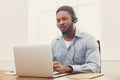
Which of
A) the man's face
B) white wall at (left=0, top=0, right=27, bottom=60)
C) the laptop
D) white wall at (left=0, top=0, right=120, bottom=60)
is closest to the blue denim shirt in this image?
the man's face

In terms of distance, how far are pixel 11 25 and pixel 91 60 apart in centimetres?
277

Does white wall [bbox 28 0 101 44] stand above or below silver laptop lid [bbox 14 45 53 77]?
above

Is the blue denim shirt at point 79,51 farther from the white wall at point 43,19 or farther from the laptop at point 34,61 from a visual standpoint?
the white wall at point 43,19

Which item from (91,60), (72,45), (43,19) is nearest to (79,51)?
(72,45)

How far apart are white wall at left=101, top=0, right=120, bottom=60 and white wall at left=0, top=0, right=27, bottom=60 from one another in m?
1.71

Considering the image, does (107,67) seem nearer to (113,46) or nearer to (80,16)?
(113,46)

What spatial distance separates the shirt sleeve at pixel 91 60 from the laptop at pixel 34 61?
0.32 meters

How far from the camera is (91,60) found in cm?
186

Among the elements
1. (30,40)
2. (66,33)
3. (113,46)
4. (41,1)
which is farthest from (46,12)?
(66,33)

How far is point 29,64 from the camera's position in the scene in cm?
139

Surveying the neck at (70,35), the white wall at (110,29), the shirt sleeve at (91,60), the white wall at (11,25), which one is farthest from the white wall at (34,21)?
the shirt sleeve at (91,60)

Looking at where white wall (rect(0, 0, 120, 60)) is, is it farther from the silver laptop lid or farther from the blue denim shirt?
the silver laptop lid

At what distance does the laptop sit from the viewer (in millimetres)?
1303

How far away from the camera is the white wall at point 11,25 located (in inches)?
165
